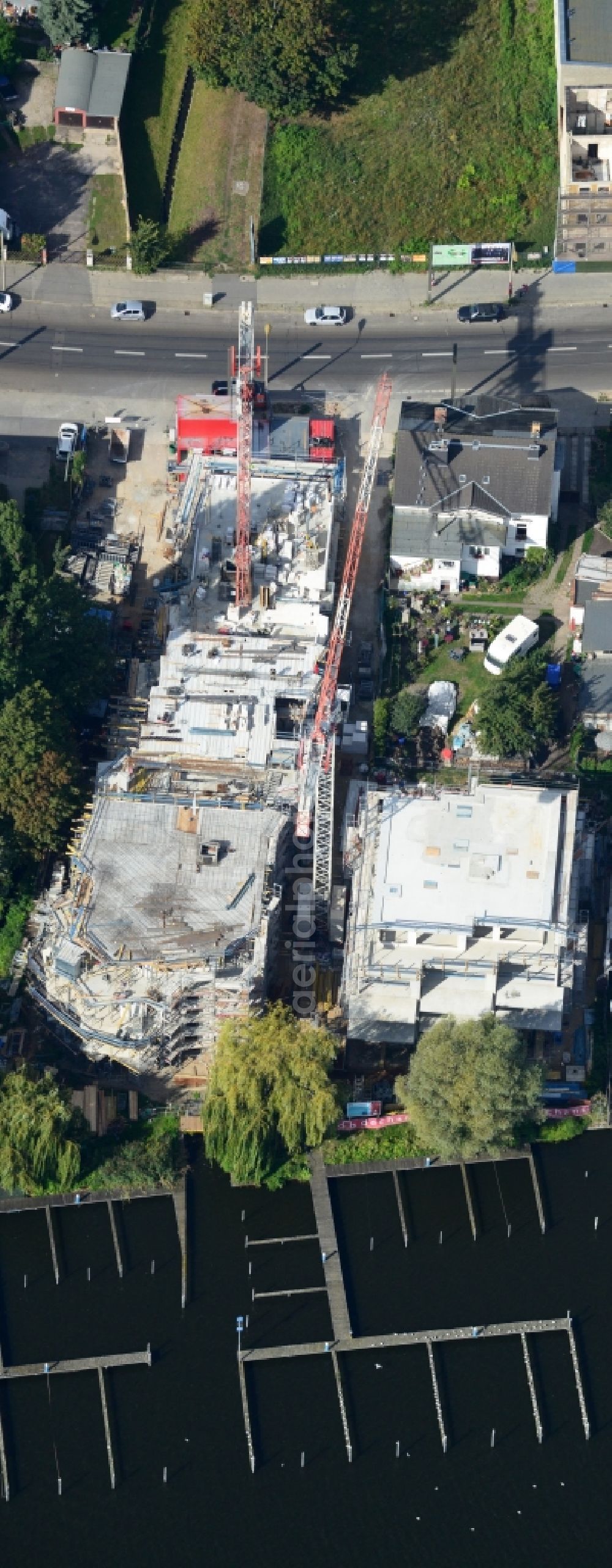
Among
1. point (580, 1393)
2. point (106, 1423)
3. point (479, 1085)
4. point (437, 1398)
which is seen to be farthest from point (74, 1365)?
point (580, 1393)

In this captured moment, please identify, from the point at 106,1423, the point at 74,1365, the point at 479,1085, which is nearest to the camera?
the point at 106,1423

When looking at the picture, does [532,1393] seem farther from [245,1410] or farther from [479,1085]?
[479,1085]

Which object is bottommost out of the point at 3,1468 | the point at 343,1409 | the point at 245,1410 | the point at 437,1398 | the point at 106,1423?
the point at 3,1468

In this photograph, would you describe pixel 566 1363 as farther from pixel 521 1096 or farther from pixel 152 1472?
pixel 152 1472

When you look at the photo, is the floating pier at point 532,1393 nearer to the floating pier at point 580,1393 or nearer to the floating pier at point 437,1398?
the floating pier at point 580,1393

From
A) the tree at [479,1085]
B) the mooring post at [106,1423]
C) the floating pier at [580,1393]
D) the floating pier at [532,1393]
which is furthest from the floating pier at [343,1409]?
the tree at [479,1085]

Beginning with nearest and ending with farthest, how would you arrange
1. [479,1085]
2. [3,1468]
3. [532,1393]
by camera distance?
[3,1468]
[532,1393]
[479,1085]
